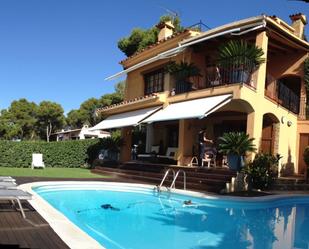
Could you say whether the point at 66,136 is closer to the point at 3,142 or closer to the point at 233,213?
the point at 3,142

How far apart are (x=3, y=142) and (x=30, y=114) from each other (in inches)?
1896

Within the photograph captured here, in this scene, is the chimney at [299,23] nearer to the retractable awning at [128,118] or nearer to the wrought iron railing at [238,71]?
the wrought iron railing at [238,71]

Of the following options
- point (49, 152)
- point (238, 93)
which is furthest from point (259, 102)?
point (49, 152)

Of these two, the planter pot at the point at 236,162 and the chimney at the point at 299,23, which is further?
the chimney at the point at 299,23

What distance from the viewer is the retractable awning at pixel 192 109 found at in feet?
67.2

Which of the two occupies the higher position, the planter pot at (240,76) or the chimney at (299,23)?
the chimney at (299,23)

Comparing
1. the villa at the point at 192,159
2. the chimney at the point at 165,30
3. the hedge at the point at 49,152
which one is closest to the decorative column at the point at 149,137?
→ the villa at the point at 192,159

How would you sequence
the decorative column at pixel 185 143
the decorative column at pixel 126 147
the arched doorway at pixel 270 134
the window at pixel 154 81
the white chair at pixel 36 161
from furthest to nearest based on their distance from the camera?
the decorative column at pixel 126 147 < the window at pixel 154 81 < the white chair at pixel 36 161 < the decorative column at pixel 185 143 < the arched doorway at pixel 270 134

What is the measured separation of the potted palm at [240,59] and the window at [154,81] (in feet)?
32.8

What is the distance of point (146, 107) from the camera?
97.9ft

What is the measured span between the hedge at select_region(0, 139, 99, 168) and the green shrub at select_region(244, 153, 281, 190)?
17.8 meters

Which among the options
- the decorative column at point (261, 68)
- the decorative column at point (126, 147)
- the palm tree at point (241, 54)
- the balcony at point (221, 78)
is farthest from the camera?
the decorative column at point (126, 147)

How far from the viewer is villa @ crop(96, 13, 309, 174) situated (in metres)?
21.6

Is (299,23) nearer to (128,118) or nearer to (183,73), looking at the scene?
(183,73)
